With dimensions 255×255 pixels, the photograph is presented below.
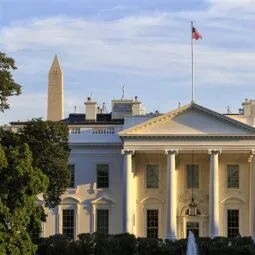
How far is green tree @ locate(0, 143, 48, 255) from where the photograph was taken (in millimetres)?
37594

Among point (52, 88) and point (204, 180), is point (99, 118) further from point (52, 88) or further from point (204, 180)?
point (204, 180)

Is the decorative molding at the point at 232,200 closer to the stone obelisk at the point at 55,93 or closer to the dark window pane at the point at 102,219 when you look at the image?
the dark window pane at the point at 102,219

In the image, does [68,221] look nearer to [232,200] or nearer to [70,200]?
[70,200]

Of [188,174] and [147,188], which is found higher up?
[188,174]

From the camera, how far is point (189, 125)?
63.9 m

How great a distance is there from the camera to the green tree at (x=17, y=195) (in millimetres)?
37594

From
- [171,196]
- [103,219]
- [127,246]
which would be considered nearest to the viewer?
[127,246]

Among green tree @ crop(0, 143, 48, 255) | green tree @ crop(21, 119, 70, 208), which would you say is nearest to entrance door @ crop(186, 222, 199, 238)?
green tree @ crop(21, 119, 70, 208)

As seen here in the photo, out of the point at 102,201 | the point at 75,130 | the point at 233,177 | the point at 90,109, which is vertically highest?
the point at 90,109

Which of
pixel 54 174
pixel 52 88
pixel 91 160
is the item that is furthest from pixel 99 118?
pixel 54 174

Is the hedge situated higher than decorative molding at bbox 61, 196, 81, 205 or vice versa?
decorative molding at bbox 61, 196, 81, 205

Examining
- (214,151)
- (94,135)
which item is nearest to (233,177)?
(214,151)

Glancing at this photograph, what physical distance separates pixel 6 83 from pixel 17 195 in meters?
4.98

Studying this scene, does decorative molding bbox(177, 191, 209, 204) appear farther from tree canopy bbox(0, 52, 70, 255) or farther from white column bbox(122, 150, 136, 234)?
tree canopy bbox(0, 52, 70, 255)
